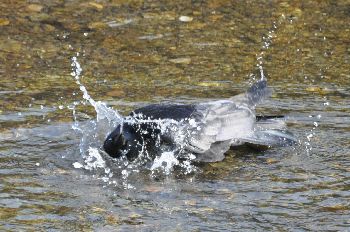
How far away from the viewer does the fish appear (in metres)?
6.45

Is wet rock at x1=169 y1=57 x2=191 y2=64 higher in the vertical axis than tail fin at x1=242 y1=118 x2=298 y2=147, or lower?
higher

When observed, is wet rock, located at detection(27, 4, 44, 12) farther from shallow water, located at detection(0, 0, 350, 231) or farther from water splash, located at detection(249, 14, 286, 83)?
water splash, located at detection(249, 14, 286, 83)

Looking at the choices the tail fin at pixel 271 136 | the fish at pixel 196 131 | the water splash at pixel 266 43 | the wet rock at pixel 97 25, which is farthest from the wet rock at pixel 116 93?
the wet rock at pixel 97 25

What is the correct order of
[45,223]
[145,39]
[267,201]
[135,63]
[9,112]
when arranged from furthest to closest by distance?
[145,39], [135,63], [9,112], [267,201], [45,223]

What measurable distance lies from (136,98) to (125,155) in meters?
1.39

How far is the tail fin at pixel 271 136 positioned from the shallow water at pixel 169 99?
0.08m

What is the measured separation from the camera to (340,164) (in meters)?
6.29

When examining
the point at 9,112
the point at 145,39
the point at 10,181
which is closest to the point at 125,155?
the point at 10,181

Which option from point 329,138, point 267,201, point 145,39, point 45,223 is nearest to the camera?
point 45,223

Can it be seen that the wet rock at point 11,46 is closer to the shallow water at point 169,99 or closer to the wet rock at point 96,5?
the shallow water at point 169,99

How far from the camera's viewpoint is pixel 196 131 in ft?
21.6

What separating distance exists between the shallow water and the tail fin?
0.08 m

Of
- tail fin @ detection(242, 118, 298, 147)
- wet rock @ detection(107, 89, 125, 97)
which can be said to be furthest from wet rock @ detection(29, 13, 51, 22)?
tail fin @ detection(242, 118, 298, 147)

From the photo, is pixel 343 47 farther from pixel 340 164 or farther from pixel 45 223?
pixel 45 223
